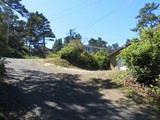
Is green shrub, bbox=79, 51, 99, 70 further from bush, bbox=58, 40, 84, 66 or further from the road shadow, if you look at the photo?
the road shadow

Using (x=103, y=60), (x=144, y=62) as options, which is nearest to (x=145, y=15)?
(x=103, y=60)

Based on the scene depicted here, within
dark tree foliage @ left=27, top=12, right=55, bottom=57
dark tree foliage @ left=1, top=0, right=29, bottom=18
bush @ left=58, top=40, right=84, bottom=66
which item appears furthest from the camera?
dark tree foliage @ left=27, top=12, right=55, bottom=57

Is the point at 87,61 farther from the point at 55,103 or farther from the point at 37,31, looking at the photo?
the point at 37,31

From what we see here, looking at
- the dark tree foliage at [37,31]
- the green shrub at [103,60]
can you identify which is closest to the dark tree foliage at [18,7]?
the green shrub at [103,60]

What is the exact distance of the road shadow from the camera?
6.70 m

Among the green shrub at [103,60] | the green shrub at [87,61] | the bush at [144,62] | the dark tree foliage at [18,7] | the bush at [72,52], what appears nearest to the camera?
the bush at [144,62]

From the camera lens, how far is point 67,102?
26.1 ft

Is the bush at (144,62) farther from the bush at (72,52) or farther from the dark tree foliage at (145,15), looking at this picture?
the dark tree foliage at (145,15)

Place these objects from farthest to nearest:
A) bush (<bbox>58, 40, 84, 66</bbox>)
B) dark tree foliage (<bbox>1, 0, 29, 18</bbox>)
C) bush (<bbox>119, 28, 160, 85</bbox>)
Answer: bush (<bbox>58, 40, 84, 66</bbox>)
dark tree foliage (<bbox>1, 0, 29, 18</bbox>)
bush (<bbox>119, 28, 160, 85</bbox>)

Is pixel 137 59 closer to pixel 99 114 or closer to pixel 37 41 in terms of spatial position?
pixel 99 114

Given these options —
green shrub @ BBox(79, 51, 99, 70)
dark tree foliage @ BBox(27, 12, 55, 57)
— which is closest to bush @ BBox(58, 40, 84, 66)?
green shrub @ BBox(79, 51, 99, 70)

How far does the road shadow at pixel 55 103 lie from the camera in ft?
22.0

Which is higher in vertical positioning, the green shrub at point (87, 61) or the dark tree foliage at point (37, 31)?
the dark tree foliage at point (37, 31)

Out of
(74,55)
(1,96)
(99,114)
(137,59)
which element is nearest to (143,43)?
(137,59)
